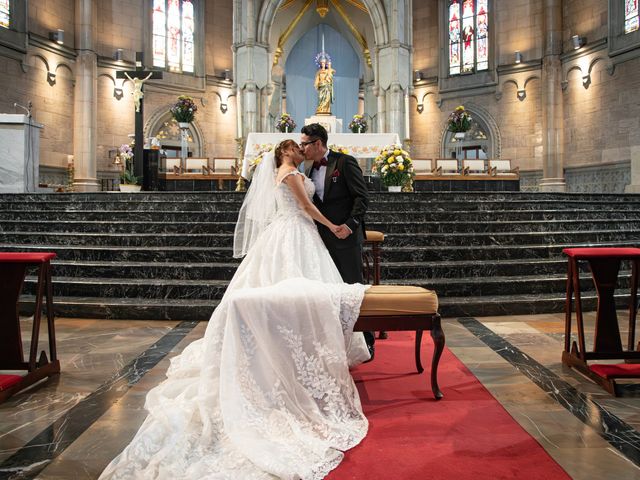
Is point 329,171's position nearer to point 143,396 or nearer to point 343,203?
point 343,203

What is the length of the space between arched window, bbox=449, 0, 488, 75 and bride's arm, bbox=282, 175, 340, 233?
1781 cm

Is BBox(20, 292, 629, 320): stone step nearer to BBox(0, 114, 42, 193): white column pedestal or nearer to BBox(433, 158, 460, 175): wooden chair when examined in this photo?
BBox(0, 114, 42, 193): white column pedestal

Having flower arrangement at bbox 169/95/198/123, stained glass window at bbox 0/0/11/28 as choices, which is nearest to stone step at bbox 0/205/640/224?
flower arrangement at bbox 169/95/198/123

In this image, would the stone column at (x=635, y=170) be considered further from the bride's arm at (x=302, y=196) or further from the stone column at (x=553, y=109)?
the bride's arm at (x=302, y=196)

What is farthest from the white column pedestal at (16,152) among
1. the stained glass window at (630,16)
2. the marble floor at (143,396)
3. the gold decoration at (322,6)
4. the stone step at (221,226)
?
the stained glass window at (630,16)

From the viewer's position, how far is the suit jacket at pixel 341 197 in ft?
12.3

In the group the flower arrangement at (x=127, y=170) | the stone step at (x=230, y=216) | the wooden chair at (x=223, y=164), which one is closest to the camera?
the stone step at (x=230, y=216)

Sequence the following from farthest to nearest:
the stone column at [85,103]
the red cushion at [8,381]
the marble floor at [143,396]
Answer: the stone column at [85,103], the red cushion at [8,381], the marble floor at [143,396]

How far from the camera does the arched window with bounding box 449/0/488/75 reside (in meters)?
19.4

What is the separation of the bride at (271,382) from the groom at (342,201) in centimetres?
31

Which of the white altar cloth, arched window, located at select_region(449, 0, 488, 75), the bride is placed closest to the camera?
the bride

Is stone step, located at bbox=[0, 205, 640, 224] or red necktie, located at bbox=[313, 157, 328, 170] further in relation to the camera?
stone step, located at bbox=[0, 205, 640, 224]

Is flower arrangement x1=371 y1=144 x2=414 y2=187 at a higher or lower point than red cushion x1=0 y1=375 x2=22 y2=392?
higher

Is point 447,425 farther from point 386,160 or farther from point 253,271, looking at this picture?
point 386,160
